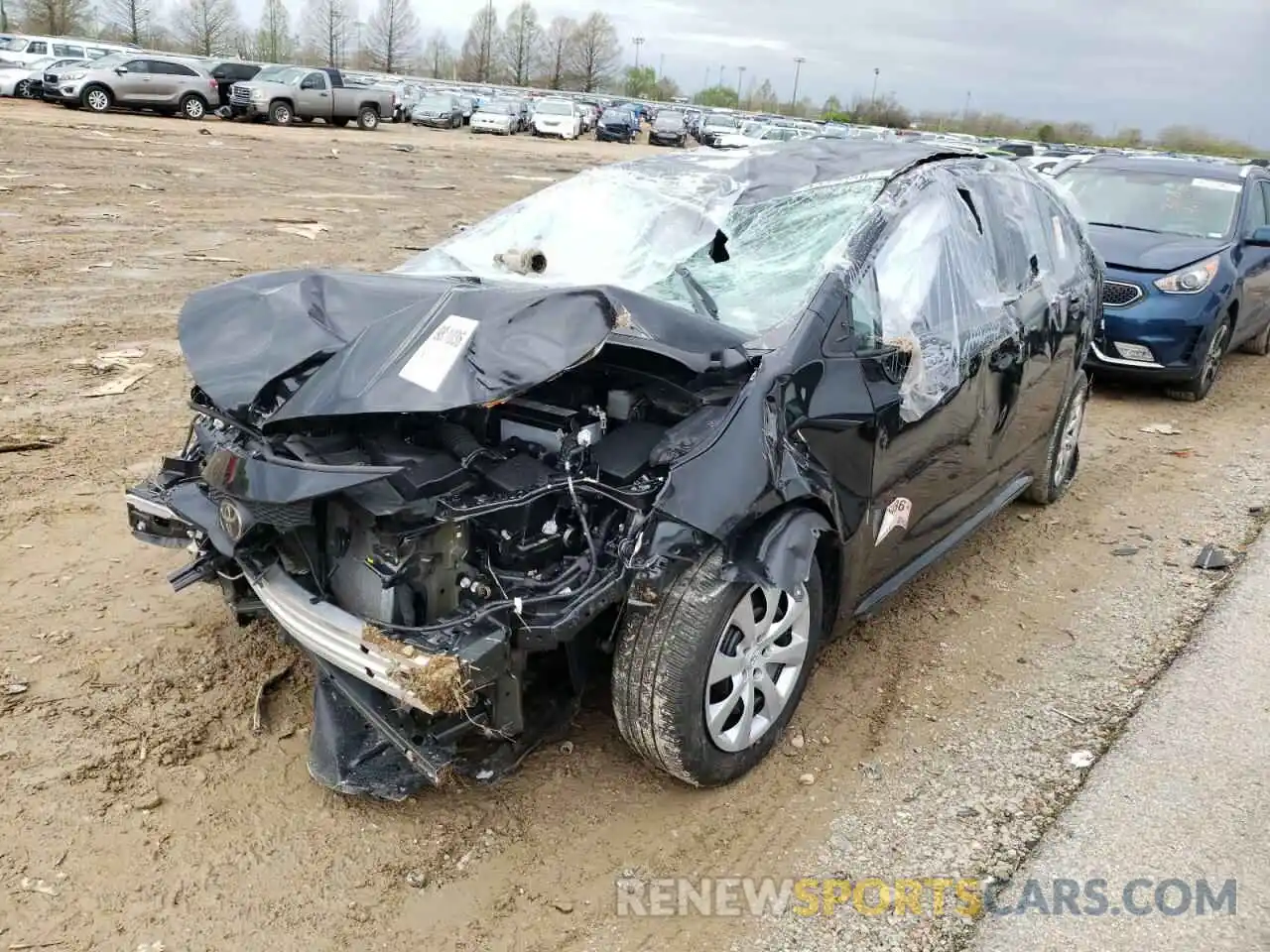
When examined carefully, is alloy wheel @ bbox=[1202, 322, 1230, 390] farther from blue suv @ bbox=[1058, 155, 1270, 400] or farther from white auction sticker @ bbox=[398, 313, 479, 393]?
white auction sticker @ bbox=[398, 313, 479, 393]

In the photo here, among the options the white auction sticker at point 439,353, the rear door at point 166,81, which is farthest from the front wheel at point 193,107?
the white auction sticker at point 439,353

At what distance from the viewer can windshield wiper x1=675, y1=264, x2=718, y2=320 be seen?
3406 millimetres

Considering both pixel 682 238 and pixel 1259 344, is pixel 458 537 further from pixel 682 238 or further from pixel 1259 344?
pixel 1259 344

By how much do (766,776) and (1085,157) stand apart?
8200mm

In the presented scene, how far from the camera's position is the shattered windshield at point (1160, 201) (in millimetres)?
8414

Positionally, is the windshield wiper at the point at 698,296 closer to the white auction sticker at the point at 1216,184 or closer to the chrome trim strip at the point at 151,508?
the chrome trim strip at the point at 151,508

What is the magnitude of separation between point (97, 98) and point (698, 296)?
28.4m

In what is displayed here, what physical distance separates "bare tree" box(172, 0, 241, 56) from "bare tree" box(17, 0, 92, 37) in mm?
9190

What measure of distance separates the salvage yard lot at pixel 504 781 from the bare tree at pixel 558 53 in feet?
346

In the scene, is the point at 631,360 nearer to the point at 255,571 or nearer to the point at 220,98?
the point at 255,571

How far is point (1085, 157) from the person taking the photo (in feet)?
30.8

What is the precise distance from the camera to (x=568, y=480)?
279 cm

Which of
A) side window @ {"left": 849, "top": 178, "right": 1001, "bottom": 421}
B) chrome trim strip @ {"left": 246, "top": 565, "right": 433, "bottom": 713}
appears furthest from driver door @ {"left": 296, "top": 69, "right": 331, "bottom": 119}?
chrome trim strip @ {"left": 246, "top": 565, "right": 433, "bottom": 713}

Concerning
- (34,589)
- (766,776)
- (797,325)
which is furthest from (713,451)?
(34,589)
